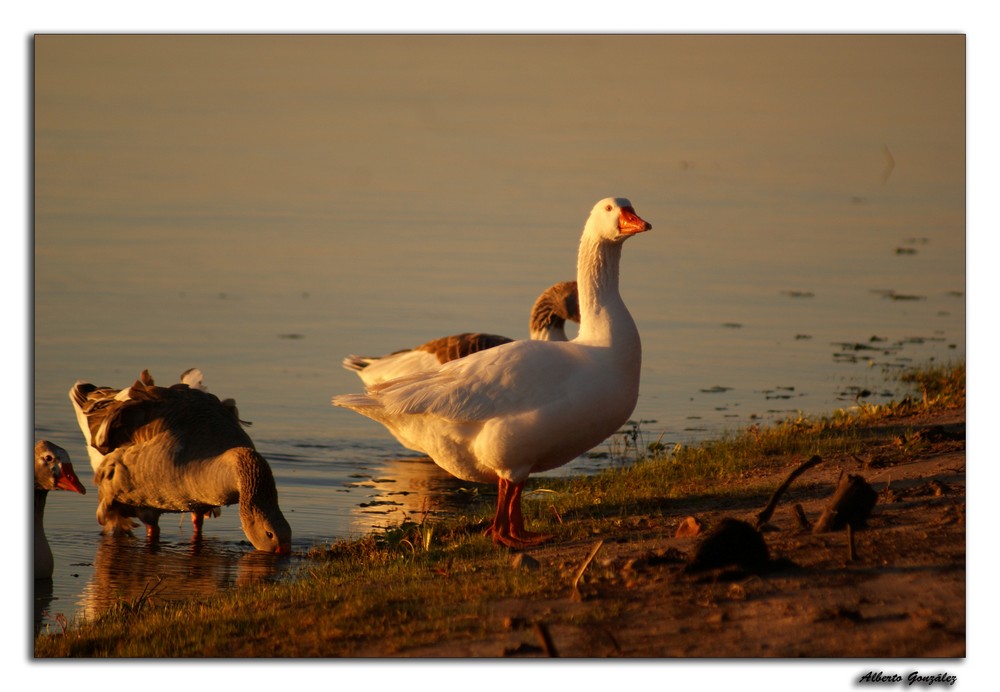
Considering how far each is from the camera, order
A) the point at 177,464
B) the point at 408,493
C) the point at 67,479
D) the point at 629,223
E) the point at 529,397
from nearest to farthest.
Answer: the point at 529,397
the point at 629,223
the point at 67,479
the point at 177,464
the point at 408,493

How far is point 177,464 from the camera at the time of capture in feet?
29.4

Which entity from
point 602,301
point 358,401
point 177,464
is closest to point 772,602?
point 602,301

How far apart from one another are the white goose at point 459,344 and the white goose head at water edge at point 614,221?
2.60m

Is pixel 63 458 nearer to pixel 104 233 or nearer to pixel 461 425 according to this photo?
pixel 461 425

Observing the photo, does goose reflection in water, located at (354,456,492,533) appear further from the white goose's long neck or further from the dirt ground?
the dirt ground

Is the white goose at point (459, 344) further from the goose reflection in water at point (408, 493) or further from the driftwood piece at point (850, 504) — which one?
the driftwood piece at point (850, 504)

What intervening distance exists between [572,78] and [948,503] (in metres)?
3.31

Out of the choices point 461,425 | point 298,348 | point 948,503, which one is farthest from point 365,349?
point 948,503

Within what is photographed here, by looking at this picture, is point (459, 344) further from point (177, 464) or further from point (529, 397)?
point (529, 397)

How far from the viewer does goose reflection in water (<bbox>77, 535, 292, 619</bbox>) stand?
25.0 ft

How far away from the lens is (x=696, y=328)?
14.2m

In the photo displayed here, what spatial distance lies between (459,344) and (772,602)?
6311mm

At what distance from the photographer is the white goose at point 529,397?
699 centimetres

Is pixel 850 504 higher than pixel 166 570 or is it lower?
higher
